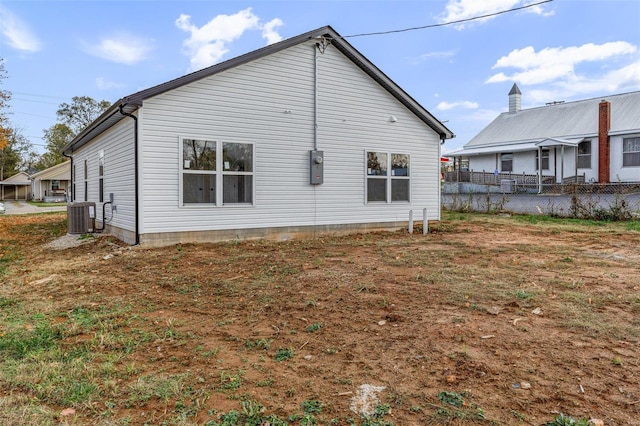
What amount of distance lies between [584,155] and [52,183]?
48.8m

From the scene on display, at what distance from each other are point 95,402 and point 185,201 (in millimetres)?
6550

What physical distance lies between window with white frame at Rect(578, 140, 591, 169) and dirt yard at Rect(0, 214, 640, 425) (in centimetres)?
1668

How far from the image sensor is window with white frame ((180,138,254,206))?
28.8 feet

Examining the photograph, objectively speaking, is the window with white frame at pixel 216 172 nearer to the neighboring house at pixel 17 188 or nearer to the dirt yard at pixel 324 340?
the dirt yard at pixel 324 340

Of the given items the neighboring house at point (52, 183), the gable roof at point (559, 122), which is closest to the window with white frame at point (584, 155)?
the gable roof at point (559, 122)

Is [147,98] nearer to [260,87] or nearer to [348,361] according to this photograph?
[260,87]

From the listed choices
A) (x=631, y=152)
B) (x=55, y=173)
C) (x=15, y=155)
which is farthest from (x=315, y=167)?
(x=15, y=155)

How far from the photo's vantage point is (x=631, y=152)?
19594 millimetres

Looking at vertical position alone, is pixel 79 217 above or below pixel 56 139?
below

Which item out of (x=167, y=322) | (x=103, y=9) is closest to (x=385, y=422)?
(x=167, y=322)

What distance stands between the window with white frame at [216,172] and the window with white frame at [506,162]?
1979 cm

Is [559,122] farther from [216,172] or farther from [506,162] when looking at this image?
[216,172]

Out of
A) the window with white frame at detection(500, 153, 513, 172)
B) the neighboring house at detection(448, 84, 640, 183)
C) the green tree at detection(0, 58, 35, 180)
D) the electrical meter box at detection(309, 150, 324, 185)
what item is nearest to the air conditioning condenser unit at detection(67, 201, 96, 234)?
the electrical meter box at detection(309, 150, 324, 185)

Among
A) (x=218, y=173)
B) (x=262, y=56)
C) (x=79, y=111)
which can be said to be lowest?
(x=218, y=173)
